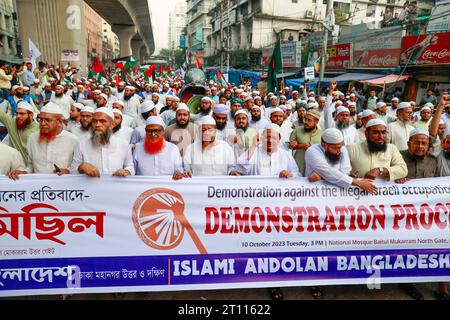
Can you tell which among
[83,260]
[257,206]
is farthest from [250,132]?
[83,260]

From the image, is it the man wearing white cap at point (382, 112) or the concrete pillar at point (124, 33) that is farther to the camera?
the concrete pillar at point (124, 33)

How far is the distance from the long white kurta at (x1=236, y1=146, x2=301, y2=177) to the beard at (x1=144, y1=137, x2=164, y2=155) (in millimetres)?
806

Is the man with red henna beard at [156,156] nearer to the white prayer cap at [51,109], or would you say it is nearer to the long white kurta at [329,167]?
the white prayer cap at [51,109]

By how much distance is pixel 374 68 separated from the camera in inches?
683

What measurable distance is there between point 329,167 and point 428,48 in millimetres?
13377

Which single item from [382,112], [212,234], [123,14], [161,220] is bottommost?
[212,234]

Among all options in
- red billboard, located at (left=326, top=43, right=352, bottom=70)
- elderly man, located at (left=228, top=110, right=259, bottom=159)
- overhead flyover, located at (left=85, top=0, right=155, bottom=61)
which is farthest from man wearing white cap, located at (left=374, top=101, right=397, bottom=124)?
overhead flyover, located at (left=85, top=0, right=155, bottom=61)

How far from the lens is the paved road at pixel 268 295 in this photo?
321 cm

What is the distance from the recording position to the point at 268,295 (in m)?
3.30

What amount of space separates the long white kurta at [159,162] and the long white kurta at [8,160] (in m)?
1.04

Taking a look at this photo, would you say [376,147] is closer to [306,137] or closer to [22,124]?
[306,137]

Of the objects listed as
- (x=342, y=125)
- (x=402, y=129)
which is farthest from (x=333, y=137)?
(x=402, y=129)

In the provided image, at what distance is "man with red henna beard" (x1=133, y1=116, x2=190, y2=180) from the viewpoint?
3.51 metres

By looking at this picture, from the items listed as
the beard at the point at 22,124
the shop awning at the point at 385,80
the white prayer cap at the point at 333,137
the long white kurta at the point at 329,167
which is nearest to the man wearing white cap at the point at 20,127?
the beard at the point at 22,124
